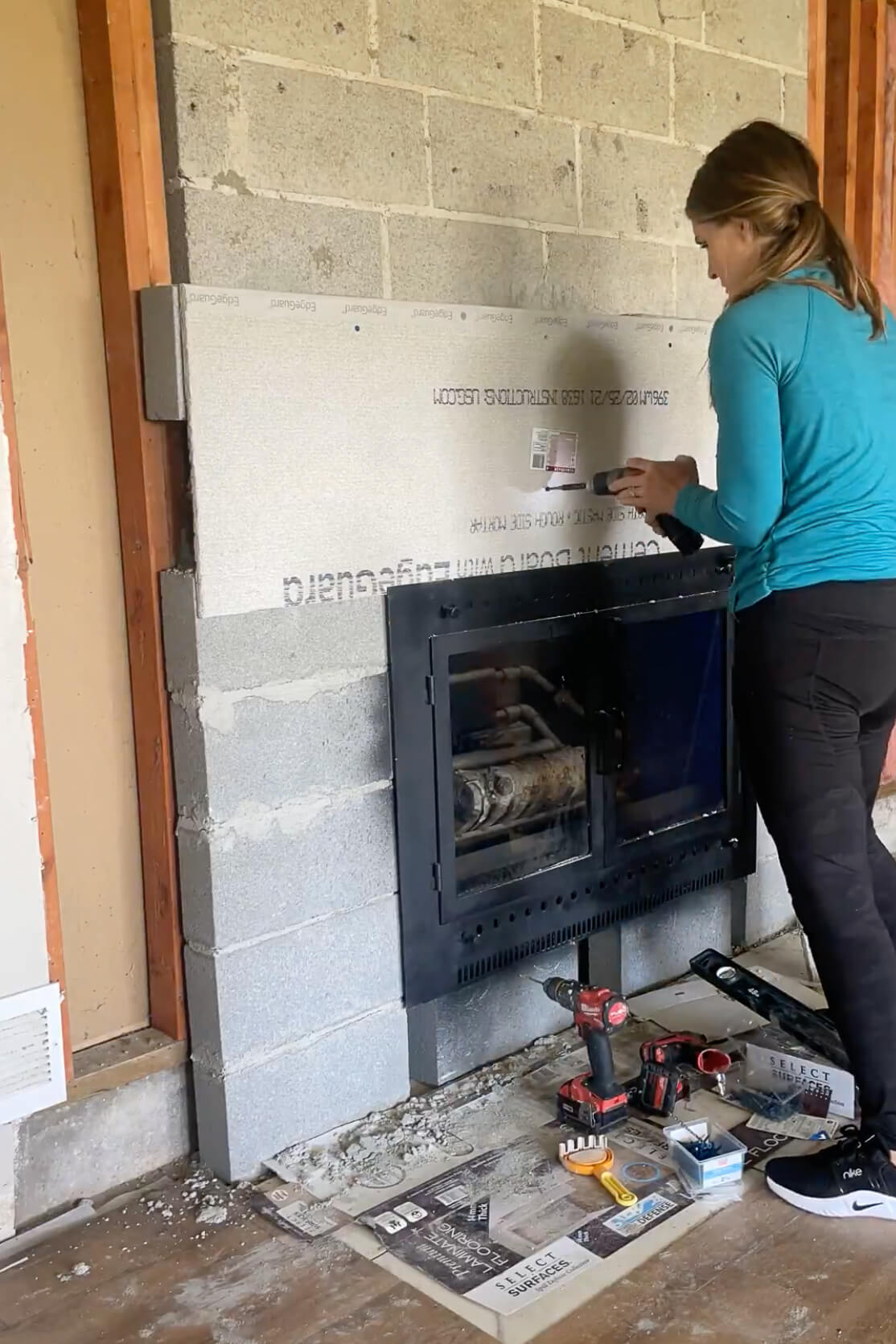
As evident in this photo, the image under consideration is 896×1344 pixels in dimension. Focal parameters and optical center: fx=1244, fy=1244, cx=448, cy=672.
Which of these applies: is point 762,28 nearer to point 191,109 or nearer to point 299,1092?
point 191,109

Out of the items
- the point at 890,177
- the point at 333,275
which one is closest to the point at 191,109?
the point at 333,275

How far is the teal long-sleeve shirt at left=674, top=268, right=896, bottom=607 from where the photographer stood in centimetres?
175

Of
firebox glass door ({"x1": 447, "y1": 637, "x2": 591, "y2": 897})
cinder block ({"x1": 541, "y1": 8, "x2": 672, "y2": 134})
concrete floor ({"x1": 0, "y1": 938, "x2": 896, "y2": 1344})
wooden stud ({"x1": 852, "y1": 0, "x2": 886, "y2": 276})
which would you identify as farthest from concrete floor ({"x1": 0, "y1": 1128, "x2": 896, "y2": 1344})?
wooden stud ({"x1": 852, "y1": 0, "x2": 886, "y2": 276})

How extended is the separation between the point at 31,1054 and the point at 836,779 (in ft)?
3.95

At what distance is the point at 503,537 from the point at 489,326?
0.36 meters

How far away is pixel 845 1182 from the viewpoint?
1.82 m

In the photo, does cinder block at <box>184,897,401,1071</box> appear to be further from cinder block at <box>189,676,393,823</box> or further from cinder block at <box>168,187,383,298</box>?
cinder block at <box>168,187,383,298</box>

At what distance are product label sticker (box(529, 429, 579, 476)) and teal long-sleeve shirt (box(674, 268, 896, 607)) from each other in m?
→ 0.48

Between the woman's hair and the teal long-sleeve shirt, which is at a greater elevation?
the woman's hair

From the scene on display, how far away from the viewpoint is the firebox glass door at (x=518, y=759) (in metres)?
2.25

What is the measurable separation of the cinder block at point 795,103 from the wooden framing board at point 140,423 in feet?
5.19

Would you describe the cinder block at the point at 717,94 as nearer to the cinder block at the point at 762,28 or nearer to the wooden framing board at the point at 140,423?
the cinder block at the point at 762,28

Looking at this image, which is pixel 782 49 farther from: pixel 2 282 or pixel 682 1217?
pixel 682 1217

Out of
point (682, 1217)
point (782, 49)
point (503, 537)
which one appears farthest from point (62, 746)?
point (782, 49)
